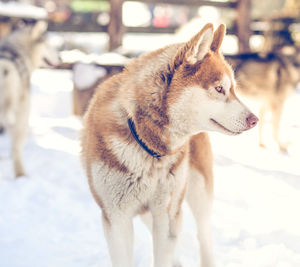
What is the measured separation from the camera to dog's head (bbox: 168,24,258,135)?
1.58 metres

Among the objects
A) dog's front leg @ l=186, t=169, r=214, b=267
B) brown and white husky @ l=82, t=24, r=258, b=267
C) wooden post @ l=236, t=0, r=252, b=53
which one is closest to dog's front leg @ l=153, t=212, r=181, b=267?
→ brown and white husky @ l=82, t=24, r=258, b=267

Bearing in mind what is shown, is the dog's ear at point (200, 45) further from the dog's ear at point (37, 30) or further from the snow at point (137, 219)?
the dog's ear at point (37, 30)

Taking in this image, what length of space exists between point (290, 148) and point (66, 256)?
3497 millimetres

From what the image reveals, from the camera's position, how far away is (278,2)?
15797 mm

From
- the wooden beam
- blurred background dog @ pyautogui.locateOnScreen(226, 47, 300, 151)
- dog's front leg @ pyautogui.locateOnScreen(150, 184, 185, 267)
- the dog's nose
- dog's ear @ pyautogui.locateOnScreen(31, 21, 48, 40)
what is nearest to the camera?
the dog's nose

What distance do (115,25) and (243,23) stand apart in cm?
251

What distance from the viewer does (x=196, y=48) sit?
154cm

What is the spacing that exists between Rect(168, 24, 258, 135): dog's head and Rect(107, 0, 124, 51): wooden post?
5008 millimetres

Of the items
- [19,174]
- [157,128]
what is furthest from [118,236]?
[19,174]

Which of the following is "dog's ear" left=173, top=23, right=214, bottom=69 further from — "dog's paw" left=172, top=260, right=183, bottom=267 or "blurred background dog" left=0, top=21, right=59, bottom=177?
"blurred background dog" left=0, top=21, right=59, bottom=177

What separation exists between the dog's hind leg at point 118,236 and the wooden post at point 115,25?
5148 mm

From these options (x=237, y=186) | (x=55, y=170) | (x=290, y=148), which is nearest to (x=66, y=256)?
(x=55, y=170)

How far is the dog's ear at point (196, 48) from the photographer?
4.98 ft

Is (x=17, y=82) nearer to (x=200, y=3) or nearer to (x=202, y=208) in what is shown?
(x=202, y=208)
